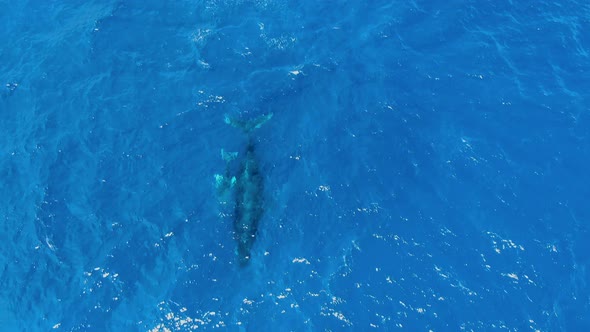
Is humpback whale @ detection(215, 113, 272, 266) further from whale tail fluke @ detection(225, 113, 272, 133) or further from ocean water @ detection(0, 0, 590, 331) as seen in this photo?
ocean water @ detection(0, 0, 590, 331)

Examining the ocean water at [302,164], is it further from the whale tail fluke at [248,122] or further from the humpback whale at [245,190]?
the humpback whale at [245,190]

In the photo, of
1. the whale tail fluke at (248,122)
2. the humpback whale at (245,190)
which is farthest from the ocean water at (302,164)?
the humpback whale at (245,190)

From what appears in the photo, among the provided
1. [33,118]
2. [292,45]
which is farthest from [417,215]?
[33,118]

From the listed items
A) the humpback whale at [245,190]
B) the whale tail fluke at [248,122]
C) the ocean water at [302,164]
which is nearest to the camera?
the ocean water at [302,164]

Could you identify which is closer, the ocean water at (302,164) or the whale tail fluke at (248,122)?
the ocean water at (302,164)

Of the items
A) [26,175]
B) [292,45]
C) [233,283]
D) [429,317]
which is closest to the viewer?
[429,317]

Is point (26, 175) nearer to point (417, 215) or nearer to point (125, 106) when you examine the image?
point (125, 106)

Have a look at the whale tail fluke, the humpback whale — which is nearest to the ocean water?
the whale tail fluke

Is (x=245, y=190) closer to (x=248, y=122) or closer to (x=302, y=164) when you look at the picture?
(x=302, y=164)
